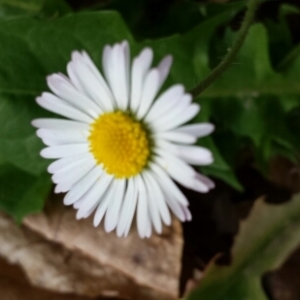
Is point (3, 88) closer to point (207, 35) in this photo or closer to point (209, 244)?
point (207, 35)

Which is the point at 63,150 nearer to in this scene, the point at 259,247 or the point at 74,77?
the point at 74,77

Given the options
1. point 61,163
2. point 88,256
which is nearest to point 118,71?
point 61,163

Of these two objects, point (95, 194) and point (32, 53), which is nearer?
point (95, 194)

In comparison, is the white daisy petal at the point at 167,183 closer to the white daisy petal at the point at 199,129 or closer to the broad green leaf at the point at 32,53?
the white daisy petal at the point at 199,129

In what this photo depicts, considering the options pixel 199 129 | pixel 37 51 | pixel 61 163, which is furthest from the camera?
pixel 37 51

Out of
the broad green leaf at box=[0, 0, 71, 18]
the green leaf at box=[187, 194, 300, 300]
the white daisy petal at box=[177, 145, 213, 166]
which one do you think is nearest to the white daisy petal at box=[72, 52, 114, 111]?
the white daisy petal at box=[177, 145, 213, 166]

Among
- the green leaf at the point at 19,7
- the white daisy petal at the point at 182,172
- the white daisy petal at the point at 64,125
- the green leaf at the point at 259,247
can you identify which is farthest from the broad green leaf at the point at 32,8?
the green leaf at the point at 259,247
